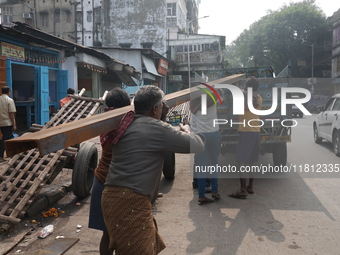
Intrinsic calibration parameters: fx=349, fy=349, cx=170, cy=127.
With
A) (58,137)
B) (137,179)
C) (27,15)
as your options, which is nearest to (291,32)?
(27,15)

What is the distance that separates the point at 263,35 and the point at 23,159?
155ft

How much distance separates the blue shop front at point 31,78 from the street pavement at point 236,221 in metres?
5.91

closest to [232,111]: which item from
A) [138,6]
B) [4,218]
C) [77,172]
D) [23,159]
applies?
[77,172]

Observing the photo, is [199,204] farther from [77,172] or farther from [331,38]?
[331,38]

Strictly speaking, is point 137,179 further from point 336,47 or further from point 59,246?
point 336,47

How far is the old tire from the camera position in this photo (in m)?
7.10

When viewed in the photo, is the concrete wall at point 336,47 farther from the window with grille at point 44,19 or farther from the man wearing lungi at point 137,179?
the man wearing lungi at point 137,179

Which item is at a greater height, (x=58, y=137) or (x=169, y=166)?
(x=58, y=137)

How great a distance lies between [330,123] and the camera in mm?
10250

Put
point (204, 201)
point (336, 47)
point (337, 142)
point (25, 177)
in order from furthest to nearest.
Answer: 1. point (336, 47)
2. point (337, 142)
3. point (204, 201)
4. point (25, 177)

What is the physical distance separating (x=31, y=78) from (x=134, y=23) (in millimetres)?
22953

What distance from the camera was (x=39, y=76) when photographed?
464 inches

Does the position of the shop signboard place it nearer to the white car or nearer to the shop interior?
the shop interior

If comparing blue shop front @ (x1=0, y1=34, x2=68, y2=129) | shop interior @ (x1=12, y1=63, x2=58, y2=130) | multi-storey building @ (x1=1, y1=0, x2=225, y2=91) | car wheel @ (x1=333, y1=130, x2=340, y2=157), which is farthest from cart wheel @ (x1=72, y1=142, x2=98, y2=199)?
multi-storey building @ (x1=1, y1=0, x2=225, y2=91)
